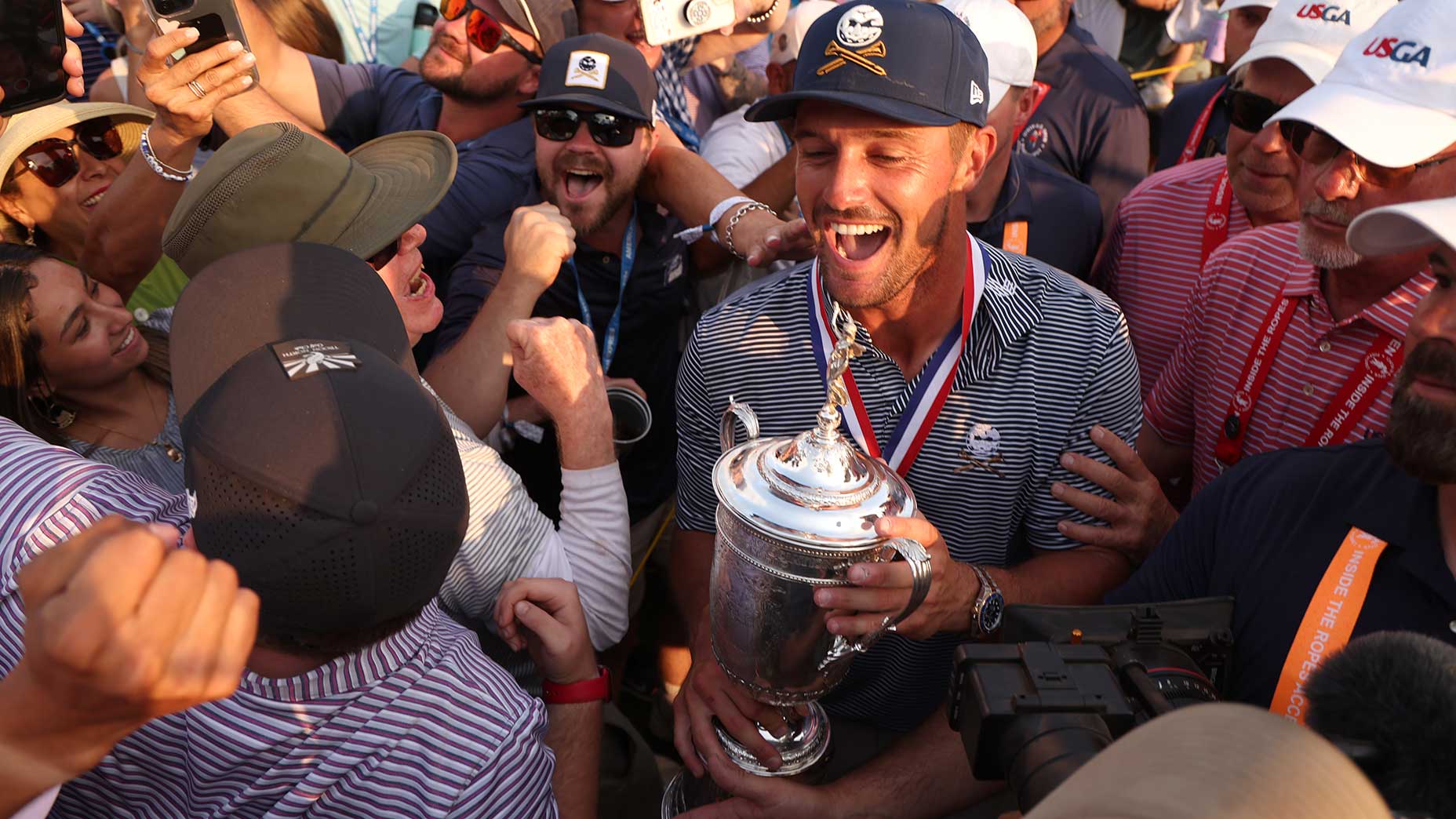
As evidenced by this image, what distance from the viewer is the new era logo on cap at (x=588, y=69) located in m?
3.68

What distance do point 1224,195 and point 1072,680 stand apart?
2608 millimetres

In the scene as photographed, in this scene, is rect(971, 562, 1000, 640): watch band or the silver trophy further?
rect(971, 562, 1000, 640): watch band

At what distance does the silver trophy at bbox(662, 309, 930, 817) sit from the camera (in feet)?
5.86

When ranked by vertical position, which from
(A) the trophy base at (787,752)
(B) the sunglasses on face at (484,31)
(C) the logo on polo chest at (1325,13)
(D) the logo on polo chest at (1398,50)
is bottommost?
(A) the trophy base at (787,752)

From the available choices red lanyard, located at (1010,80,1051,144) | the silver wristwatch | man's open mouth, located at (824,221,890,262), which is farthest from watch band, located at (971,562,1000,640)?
red lanyard, located at (1010,80,1051,144)

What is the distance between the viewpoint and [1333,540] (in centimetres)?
197

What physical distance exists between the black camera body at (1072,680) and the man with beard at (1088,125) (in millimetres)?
3040

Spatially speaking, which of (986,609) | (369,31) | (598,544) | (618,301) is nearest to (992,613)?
(986,609)

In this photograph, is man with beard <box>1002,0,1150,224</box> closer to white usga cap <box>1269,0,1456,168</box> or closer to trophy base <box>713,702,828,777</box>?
white usga cap <box>1269,0,1456,168</box>

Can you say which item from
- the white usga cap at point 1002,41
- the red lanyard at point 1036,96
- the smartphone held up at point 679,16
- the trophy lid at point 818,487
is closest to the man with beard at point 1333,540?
the trophy lid at point 818,487

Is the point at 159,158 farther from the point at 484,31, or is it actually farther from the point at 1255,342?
the point at 1255,342

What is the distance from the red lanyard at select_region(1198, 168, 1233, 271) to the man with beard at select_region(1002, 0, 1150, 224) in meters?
0.96

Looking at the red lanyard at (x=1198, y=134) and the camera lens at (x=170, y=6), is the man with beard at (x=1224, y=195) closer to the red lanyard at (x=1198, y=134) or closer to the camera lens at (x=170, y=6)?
the red lanyard at (x=1198, y=134)

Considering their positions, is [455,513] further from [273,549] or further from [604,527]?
[604,527]
